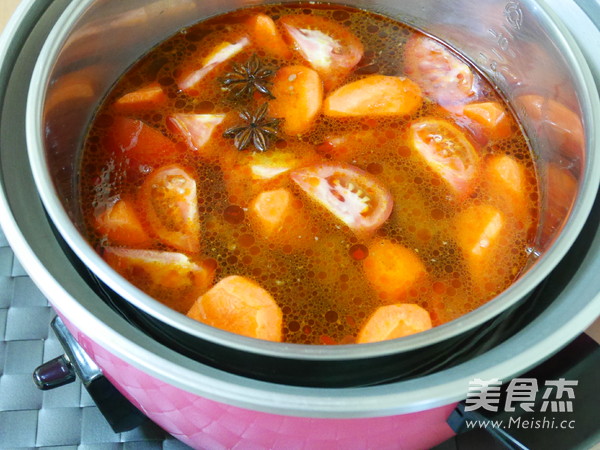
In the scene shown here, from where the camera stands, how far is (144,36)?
144 cm

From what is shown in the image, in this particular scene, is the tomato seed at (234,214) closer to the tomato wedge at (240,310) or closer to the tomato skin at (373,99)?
the tomato wedge at (240,310)

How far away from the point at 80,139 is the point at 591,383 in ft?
3.45

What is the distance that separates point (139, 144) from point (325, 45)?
50 cm

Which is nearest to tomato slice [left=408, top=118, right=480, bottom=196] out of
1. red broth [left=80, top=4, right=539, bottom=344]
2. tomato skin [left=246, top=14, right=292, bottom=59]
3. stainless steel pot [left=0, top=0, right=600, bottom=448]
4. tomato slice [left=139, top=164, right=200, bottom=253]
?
red broth [left=80, top=4, right=539, bottom=344]

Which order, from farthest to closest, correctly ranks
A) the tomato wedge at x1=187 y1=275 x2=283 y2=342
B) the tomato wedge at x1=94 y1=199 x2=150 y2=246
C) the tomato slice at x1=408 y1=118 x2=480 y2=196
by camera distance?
the tomato slice at x1=408 y1=118 x2=480 y2=196
the tomato wedge at x1=94 y1=199 x2=150 y2=246
the tomato wedge at x1=187 y1=275 x2=283 y2=342

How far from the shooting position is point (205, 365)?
0.82 metres

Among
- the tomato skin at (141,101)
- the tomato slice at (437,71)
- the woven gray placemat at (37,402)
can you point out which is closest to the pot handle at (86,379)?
the woven gray placemat at (37,402)

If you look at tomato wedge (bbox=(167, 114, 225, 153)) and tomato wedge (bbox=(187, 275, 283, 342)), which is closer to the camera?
tomato wedge (bbox=(187, 275, 283, 342))

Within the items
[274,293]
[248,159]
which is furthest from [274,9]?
[274,293]

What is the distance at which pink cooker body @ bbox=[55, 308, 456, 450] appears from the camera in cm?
83

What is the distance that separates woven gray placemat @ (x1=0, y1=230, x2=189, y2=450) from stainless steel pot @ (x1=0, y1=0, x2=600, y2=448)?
262 millimetres

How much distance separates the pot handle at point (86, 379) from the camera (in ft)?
3.68

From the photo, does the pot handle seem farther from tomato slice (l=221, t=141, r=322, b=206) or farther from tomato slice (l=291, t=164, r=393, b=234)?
tomato slice (l=291, t=164, r=393, b=234)

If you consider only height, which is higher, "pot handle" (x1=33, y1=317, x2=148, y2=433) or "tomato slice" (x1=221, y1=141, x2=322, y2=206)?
"tomato slice" (x1=221, y1=141, x2=322, y2=206)
